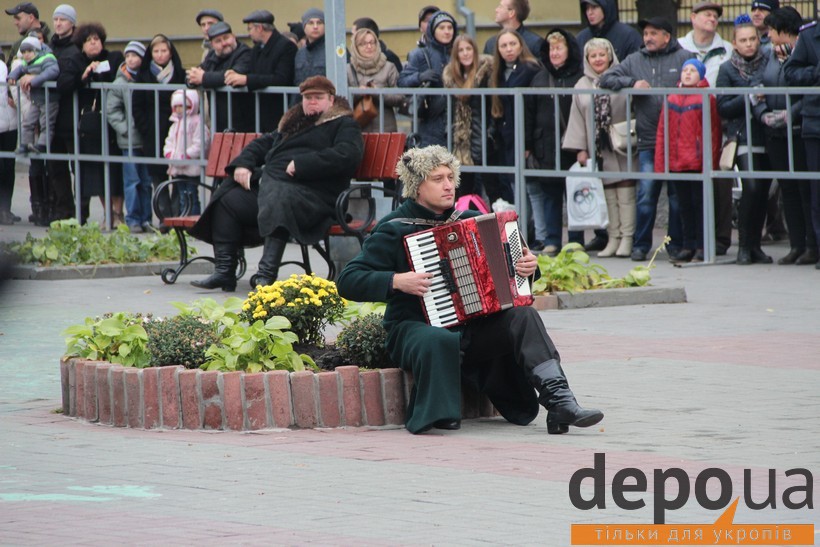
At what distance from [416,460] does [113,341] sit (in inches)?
79.0

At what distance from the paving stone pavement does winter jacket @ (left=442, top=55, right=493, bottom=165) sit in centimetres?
565

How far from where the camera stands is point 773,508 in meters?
5.03

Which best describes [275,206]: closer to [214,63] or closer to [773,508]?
[214,63]

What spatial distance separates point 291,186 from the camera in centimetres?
1166

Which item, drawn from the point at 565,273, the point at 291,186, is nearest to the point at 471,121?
the point at 291,186

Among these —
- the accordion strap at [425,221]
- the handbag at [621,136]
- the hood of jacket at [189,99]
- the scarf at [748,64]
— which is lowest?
the accordion strap at [425,221]

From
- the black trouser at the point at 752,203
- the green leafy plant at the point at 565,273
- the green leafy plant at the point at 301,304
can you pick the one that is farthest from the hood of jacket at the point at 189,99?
the green leafy plant at the point at 301,304

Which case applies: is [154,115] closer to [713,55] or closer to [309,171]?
[309,171]

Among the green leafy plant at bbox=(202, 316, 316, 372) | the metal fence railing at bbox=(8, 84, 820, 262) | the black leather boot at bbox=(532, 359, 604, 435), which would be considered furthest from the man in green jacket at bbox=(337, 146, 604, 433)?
the metal fence railing at bbox=(8, 84, 820, 262)

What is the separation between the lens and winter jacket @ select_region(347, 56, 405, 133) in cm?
1506

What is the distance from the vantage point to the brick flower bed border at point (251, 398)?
6.75m

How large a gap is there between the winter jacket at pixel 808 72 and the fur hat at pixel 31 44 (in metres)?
9.28

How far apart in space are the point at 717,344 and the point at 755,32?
502 centimetres

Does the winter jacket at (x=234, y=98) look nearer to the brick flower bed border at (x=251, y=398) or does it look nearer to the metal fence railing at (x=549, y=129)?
the metal fence railing at (x=549, y=129)
